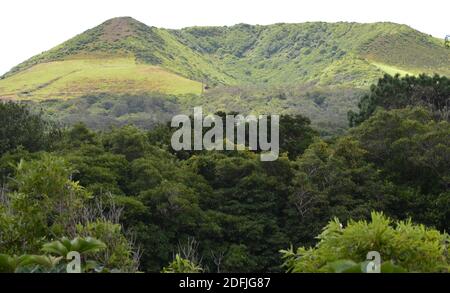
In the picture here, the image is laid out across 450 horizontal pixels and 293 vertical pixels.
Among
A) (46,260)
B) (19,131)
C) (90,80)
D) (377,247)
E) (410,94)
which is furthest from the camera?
(90,80)

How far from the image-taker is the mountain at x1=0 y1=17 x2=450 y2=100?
9769 centimetres

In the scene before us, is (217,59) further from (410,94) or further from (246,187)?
(246,187)

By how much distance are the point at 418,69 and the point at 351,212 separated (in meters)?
85.9

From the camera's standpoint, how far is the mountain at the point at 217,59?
97.7 meters

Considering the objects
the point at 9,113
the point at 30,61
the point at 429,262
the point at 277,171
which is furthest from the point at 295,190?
the point at 30,61

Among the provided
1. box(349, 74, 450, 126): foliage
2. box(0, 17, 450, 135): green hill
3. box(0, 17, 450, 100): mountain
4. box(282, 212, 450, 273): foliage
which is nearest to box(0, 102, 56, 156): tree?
box(349, 74, 450, 126): foliage

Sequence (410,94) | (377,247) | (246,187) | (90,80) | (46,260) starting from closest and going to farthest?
(46,260)
(377,247)
(246,187)
(410,94)
(90,80)

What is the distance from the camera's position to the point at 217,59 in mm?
148500

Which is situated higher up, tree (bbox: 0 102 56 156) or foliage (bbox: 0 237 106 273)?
foliage (bbox: 0 237 106 273)

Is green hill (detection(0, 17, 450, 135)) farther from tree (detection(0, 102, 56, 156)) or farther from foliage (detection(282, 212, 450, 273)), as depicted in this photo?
foliage (detection(282, 212, 450, 273))

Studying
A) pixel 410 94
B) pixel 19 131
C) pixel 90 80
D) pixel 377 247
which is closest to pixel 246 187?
pixel 19 131

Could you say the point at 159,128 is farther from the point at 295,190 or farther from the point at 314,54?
the point at 314,54

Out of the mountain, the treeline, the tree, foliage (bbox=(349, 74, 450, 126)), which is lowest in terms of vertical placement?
the treeline

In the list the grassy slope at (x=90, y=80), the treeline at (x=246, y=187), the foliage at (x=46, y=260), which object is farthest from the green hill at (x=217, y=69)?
the foliage at (x=46, y=260)
